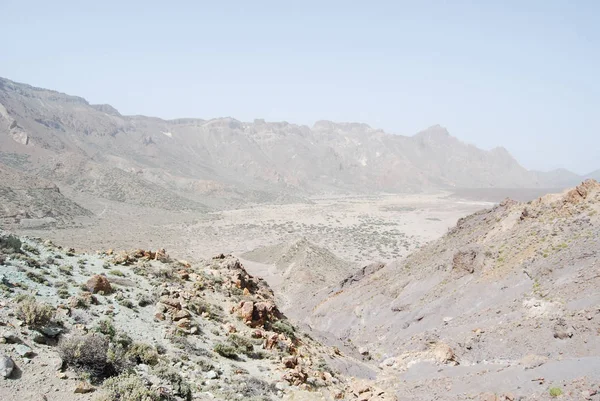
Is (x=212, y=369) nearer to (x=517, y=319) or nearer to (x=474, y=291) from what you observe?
(x=517, y=319)

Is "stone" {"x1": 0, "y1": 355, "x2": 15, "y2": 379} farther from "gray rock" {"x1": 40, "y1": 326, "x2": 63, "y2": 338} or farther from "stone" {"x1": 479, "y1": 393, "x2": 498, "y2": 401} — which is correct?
"stone" {"x1": 479, "y1": 393, "x2": 498, "y2": 401}

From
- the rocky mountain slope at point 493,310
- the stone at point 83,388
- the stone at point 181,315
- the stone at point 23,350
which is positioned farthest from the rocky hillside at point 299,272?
the stone at point 23,350

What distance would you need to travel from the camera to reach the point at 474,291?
1988 centimetres

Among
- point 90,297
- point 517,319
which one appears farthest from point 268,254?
point 90,297

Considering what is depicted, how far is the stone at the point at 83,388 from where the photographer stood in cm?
718

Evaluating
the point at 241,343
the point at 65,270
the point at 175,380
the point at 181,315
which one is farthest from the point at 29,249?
the point at 175,380

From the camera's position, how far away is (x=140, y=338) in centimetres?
1027

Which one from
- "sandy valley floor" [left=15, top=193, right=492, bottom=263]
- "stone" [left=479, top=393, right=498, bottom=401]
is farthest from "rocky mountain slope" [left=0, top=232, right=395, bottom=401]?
"sandy valley floor" [left=15, top=193, right=492, bottom=263]

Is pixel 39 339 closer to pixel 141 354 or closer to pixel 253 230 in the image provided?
pixel 141 354

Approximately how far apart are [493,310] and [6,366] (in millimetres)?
16643

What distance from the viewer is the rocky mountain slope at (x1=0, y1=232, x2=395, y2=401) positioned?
24.8ft

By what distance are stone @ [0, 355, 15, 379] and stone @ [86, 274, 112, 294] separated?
4624 millimetres

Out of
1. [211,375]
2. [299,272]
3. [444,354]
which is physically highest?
[211,375]

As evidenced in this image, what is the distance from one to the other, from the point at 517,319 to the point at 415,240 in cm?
5975
